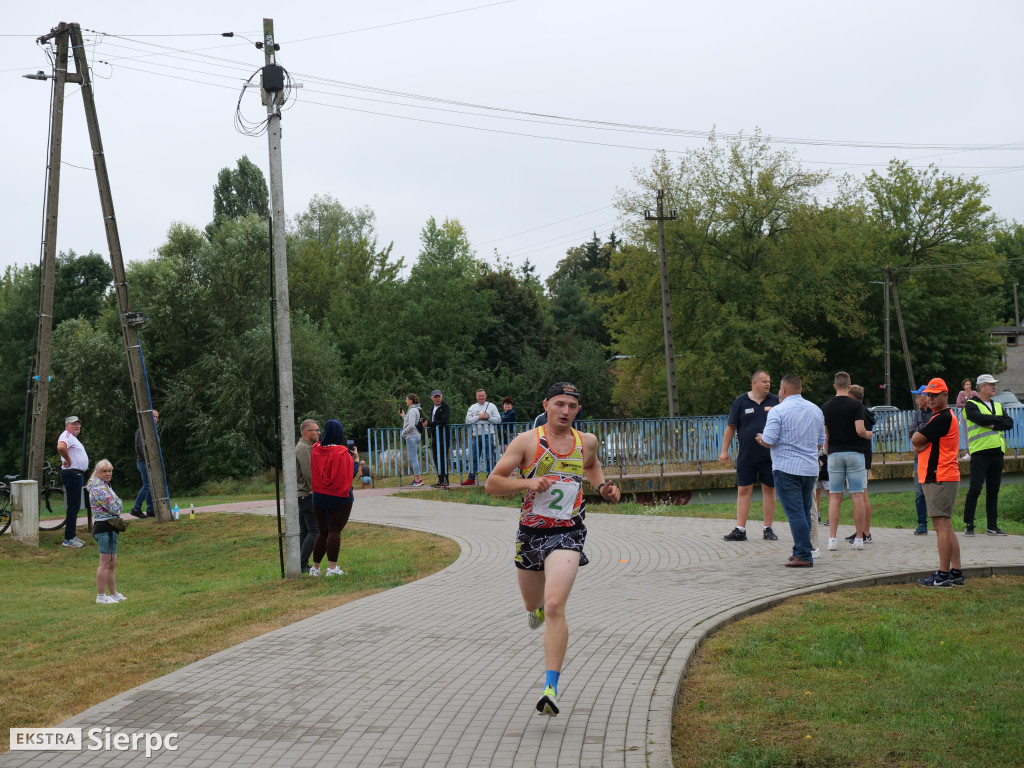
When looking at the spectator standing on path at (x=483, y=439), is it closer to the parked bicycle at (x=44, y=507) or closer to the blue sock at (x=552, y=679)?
the parked bicycle at (x=44, y=507)

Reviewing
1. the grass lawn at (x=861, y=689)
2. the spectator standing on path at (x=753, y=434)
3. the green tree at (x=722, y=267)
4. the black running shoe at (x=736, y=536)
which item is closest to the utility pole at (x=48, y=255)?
the black running shoe at (x=736, y=536)

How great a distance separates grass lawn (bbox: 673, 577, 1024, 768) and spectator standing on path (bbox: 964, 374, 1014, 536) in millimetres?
4573

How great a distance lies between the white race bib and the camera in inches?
223

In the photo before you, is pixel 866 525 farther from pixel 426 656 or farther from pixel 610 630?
pixel 426 656

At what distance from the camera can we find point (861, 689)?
19.4 feet

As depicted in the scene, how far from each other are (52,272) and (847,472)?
14.3 meters

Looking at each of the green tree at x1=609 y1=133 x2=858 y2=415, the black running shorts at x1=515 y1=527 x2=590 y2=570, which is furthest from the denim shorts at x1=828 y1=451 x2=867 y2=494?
the green tree at x1=609 y1=133 x2=858 y2=415

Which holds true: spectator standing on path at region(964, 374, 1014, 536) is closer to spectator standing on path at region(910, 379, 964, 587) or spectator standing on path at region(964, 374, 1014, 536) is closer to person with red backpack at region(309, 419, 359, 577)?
spectator standing on path at region(910, 379, 964, 587)

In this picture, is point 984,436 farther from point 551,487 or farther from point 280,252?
point 551,487

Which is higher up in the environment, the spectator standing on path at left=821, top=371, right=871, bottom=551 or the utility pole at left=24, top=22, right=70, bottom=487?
the utility pole at left=24, top=22, right=70, bottom=487

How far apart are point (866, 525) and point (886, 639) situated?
5.38 metres

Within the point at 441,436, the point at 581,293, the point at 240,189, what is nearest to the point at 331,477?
the point at 441,436

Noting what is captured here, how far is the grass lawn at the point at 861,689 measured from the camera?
4855 mm

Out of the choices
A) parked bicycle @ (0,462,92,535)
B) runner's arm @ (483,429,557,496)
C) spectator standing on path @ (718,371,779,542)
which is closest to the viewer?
runner's arm @ (483,429,557,496)
